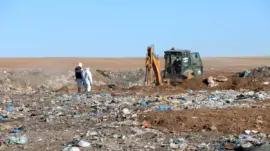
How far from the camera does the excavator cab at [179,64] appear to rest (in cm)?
2384

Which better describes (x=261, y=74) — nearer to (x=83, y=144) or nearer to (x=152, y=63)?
(x=152, y=63)

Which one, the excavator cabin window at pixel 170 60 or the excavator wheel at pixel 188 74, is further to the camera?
the excavator cabin window at pixel 170 60

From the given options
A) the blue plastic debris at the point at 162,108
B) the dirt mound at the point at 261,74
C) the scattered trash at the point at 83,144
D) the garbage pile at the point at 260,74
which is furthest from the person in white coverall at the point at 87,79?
the scattered trash at the point at 83,144

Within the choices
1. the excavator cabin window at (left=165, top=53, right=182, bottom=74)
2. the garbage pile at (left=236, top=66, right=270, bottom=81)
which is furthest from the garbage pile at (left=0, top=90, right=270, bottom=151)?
the excavator cabin window at (left=165, top=53, right=182, bottom=74)

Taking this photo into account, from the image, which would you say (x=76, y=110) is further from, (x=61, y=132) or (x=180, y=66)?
(x=180, y=66)

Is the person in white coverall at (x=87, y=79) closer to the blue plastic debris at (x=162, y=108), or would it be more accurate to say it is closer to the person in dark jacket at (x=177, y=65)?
the person in dark jacket at (x=177, y=65)

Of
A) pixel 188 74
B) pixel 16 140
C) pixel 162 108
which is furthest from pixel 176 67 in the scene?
pixel 16 140

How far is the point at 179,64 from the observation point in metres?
23.8

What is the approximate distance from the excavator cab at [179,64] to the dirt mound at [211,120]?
507 inches

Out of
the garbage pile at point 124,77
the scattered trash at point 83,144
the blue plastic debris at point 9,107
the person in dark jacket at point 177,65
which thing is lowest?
the garbage pile at point 124,77

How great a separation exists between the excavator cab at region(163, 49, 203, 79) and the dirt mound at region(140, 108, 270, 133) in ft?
42.3

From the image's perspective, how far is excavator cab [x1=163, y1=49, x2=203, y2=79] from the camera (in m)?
23.8

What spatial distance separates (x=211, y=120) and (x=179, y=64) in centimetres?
1402

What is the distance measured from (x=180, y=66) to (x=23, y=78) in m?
11.7
